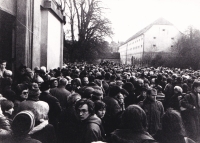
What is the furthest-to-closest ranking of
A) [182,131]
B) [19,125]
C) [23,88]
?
[23,88] < [182,131] < [19,125]

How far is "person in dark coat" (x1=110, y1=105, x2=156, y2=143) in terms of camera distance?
2.94 m

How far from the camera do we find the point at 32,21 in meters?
10.4

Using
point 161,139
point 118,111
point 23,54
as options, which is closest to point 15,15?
point 23,54

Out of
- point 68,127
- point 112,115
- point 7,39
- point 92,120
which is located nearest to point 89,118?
point 92,120

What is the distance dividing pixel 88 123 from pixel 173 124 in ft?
3.50

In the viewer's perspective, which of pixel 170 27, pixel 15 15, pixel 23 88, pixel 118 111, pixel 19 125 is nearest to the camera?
pixel 19 125

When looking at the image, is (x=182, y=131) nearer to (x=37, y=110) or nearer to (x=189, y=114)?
(x=37, y=110)

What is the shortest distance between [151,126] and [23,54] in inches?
264

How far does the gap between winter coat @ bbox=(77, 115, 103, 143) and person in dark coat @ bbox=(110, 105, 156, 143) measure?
0.74ft

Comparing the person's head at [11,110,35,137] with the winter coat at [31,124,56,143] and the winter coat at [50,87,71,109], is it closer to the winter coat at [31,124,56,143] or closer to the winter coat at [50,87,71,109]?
the winter coat at [31,124,56,143]

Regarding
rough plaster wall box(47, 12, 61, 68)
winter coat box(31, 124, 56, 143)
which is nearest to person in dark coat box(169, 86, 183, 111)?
winter coat box(31, 124, 56, 143)

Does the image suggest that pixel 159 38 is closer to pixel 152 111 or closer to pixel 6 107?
pixel 152 111

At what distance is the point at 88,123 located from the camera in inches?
128

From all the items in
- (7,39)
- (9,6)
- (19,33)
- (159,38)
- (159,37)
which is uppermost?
(159,37)
